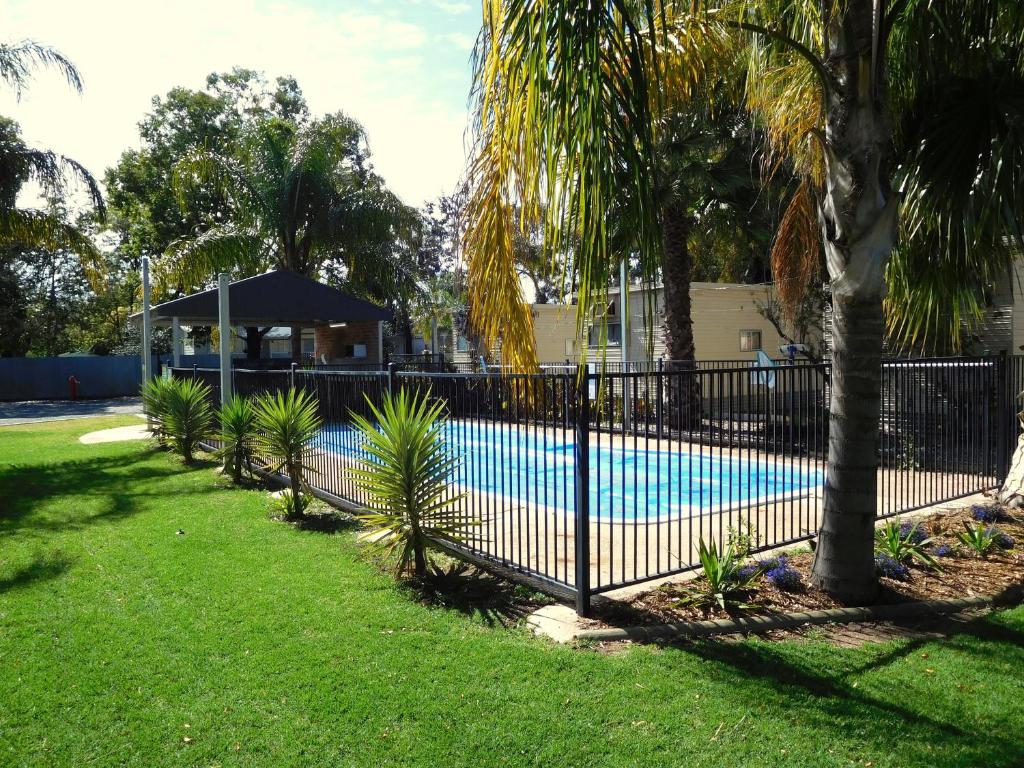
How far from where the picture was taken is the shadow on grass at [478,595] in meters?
5.08

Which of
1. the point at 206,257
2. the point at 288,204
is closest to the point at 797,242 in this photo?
the point at 288,204

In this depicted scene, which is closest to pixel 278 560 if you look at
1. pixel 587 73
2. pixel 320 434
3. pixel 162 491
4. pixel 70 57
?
pixel 320 434

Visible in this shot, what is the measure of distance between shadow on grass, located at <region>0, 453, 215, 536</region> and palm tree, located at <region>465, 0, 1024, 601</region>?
6.57 metres

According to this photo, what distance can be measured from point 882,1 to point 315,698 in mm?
5245

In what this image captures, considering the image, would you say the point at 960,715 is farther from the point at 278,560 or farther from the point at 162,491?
the point at 162,491

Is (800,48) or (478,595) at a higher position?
(800,48)

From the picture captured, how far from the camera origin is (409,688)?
396cm

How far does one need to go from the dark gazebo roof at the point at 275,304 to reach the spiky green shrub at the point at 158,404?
9.19 ft

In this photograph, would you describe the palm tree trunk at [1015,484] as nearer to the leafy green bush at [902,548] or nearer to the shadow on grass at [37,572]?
the leafy green bush at [902,548]

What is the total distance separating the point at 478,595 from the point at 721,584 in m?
1.73

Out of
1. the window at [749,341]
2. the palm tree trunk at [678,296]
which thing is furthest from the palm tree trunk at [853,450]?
the window at [749,341]

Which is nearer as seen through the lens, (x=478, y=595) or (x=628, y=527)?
(x=478, y=595)

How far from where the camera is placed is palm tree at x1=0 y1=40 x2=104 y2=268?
47.6ft

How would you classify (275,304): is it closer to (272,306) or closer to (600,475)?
(272,306)
